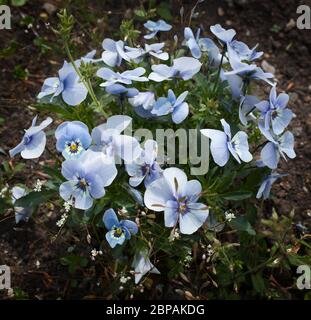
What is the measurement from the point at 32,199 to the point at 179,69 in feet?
2.23

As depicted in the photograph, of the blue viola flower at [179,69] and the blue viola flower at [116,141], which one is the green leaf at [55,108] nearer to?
the blue viola flower at [116,141]

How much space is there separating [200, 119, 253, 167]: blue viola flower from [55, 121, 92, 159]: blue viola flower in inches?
14.5

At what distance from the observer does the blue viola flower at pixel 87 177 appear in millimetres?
1687

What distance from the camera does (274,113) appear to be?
1.85 meters

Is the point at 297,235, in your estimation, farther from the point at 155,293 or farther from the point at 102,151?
the point at 102,151

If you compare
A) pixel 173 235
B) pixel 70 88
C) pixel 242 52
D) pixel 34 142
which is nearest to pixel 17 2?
pixel 70 88

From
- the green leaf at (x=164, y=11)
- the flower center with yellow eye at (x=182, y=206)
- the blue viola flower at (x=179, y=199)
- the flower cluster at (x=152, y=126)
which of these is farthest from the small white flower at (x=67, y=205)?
the green leaf at (x=164, y=11)

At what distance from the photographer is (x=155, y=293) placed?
7.11ft

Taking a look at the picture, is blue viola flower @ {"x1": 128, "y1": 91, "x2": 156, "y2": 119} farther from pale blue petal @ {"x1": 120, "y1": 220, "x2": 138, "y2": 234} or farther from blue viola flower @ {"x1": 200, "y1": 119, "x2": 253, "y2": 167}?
pale blue petal @ {"x1": 120, "y1": 220, "x2": 138, "y2": 234}

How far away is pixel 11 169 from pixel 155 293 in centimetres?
81

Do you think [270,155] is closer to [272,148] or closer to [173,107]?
[272,148]

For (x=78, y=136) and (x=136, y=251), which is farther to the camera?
(x=136, y=251)

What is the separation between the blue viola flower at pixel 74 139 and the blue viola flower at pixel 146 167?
15 centimetres

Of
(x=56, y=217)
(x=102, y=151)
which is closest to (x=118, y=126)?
(x=102, y=151)
